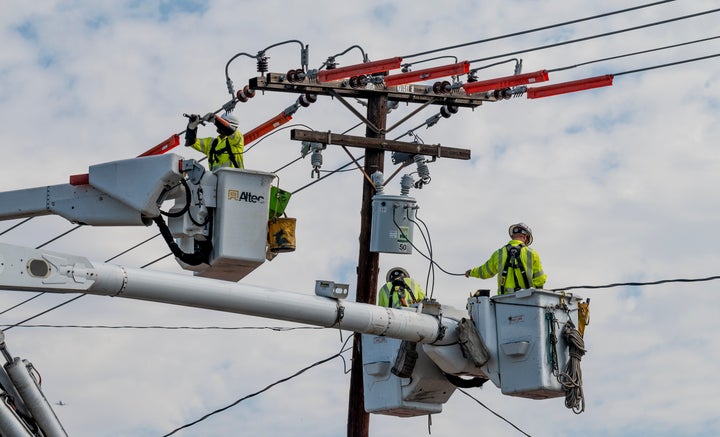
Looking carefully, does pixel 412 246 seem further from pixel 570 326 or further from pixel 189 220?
pixel 189 220

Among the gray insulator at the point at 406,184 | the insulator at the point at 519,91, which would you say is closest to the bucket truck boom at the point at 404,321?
the gray insulator at the point at 406,184

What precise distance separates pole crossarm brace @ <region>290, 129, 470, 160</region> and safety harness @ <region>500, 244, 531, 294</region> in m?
3.38

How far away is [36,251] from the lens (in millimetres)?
13633

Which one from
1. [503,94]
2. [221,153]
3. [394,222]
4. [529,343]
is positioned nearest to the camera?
[221,153]

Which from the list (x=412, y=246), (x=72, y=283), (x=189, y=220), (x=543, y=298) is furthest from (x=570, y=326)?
(x=72, y=283)

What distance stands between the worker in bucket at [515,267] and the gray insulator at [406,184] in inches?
94.3

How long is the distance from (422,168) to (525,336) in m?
4.41

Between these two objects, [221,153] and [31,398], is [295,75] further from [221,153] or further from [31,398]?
[31,398]

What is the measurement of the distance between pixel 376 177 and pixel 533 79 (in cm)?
240

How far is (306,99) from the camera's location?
68.8ft

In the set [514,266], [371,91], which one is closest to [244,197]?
[514,266]

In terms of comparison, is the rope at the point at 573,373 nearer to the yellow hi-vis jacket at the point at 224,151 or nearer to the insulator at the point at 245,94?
the yellow hi-vis jacket at the point at 224,151

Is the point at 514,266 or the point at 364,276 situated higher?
the point at 364,276

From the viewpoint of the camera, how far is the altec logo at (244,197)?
15.1m
